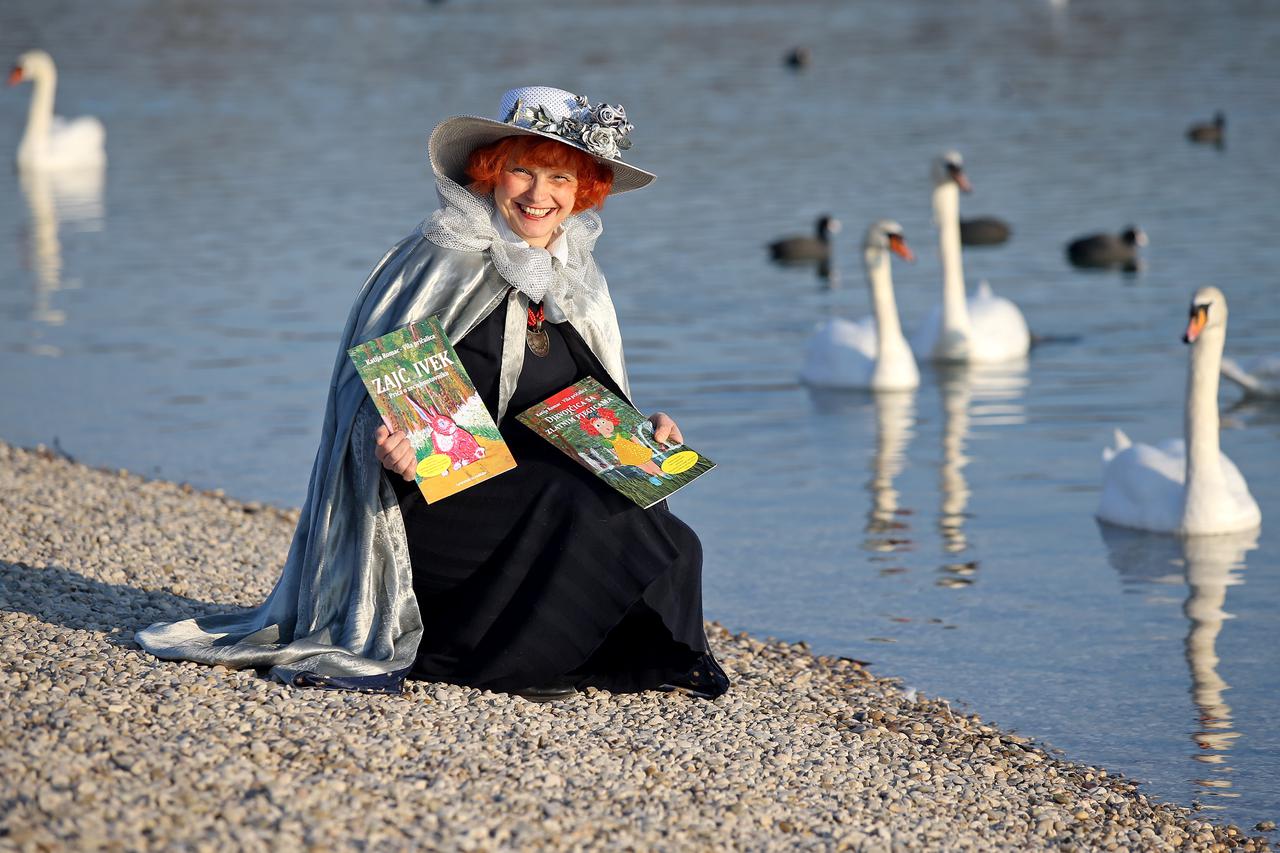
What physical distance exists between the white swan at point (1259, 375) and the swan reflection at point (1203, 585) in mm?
3135

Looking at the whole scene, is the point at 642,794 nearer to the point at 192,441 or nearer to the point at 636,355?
the point at 192,441

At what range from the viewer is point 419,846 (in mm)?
4121

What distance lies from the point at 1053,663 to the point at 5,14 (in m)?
53.0

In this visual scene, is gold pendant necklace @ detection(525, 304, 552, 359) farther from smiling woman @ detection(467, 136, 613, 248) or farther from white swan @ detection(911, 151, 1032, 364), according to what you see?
white swan @ detection(911, 151, 1032, 364)

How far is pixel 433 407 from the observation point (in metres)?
5.12

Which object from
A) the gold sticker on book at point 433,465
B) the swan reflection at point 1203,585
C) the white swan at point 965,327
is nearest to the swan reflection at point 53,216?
the white swan at point 965,327

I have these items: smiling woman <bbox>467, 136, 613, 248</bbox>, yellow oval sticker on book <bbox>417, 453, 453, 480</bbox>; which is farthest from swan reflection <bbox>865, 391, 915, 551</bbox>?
yellow oval sticker on book <bbox>417, 453, 453, 480</bbox>

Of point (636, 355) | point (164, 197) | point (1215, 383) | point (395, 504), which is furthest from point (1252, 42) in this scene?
point (395, 504)

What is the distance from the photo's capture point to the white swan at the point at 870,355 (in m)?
13.2

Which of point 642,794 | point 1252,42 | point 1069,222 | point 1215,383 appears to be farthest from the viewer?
point 1252,42

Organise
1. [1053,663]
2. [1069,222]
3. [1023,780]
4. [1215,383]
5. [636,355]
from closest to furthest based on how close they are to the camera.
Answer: [1023,780] < [1053,663] < [1215,383] < [636,355] < [1069,222]

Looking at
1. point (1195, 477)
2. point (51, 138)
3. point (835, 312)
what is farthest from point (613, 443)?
point (51, 138)

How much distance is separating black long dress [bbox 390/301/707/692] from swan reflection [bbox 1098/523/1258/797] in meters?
2.05

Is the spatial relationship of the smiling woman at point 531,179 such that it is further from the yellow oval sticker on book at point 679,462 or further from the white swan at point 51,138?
the white swan at point 51,138
